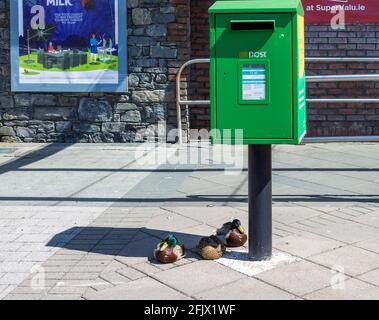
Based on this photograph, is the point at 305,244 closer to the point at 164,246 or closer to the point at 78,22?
the point at 164,246

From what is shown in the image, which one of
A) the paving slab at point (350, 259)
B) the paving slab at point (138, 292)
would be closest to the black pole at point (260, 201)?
the paving slab at point (350, 259)

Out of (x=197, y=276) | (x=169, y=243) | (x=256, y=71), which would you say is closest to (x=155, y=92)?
(x=169, y=243)

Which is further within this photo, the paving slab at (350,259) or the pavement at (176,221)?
the paving slab at (350,259)

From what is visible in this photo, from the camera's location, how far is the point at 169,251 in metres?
4.86

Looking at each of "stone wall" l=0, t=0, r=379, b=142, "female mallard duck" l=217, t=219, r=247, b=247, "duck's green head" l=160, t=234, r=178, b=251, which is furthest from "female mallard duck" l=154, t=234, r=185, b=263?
"stone wall" l=0, t=0, r=379, b=142

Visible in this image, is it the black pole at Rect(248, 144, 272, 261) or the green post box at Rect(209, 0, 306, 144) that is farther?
the black pole at Rect(248, 144, 272, 261)

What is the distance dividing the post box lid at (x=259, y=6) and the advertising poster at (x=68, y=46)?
560 centimetres

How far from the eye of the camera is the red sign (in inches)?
395

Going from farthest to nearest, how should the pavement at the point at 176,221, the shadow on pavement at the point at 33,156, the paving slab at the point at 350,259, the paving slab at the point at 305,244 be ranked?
the shadow on pavement at the point at 33,156 < the paving slab at the point at 305,244 < the paving slab at the point at 350,259 < the pavement at the point at 176,221

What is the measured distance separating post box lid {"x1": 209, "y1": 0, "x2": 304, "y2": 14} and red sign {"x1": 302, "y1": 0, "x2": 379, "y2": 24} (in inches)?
228

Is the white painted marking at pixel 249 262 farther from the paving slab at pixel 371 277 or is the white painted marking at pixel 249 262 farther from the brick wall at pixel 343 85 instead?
the brick wall at pixel 343 85

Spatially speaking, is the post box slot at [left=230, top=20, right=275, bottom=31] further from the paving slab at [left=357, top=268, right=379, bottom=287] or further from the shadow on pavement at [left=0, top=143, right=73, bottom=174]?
the shadow on pavement at [left=0, top=143, right=73, bottom=174]

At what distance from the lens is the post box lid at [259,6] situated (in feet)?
14.3

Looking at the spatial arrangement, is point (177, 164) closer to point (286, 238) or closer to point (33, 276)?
point (286, 238)
